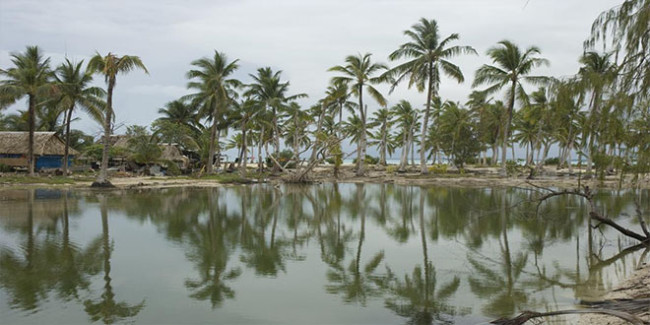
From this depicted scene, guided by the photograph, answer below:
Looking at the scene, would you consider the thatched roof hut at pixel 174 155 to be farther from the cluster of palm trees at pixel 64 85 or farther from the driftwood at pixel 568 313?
the driftwood at pixel 568 313

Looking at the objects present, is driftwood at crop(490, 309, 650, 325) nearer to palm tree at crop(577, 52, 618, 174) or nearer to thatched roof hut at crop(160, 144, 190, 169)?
palm tree at crop(577, 52, 618, 174)

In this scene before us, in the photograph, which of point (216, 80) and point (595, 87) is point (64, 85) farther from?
point (595, 87)

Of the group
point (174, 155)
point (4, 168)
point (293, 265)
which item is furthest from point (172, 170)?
point (293, 265)

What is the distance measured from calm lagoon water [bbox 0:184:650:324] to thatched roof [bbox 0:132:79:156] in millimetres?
20479

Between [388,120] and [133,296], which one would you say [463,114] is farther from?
[133,296]

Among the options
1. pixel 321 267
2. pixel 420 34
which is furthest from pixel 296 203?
pixel 420 34

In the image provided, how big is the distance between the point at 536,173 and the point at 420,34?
13.9 meters

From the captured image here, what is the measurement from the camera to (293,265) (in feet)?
31.6

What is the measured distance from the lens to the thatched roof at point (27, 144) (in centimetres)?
3503

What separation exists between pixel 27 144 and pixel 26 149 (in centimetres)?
41

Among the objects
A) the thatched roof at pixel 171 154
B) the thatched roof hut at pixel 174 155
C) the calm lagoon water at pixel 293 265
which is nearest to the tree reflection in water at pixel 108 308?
the calm lagoon water at pixel 293 265

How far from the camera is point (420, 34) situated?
3528cm

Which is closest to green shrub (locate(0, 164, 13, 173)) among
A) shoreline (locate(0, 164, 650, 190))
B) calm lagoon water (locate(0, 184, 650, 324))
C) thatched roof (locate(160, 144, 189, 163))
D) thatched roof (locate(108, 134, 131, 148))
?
shoreline (locate(0, 164, 650, 190))

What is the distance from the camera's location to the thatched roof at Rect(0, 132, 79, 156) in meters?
→ 35.0
